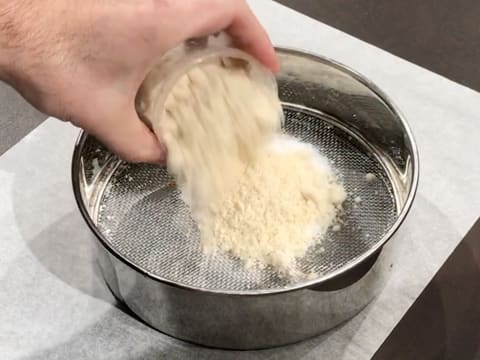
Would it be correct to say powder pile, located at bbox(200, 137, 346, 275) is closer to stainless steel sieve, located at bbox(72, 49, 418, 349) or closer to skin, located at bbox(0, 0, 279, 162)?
stainless steel sieve, located at bbox(72, 49, 418, 349)

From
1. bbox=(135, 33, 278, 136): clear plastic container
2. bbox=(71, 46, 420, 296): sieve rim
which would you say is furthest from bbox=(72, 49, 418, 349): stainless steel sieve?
bbox=(135, 33, 278, 136): clear plastic container

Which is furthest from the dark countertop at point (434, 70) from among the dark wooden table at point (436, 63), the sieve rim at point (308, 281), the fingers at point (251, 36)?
the fingers at point (251, 36)

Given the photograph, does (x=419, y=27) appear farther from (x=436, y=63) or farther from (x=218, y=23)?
(x=218, y=23)

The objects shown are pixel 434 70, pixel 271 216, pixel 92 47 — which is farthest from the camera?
pixel 434 70

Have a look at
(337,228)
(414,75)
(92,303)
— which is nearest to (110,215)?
(92,303)

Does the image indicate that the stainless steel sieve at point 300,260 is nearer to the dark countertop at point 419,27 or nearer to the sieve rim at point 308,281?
the sieve rim at point 308,281

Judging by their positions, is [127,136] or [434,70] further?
[434,70]

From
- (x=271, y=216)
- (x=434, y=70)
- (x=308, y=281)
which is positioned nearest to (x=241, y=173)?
(x=271, y=216)
